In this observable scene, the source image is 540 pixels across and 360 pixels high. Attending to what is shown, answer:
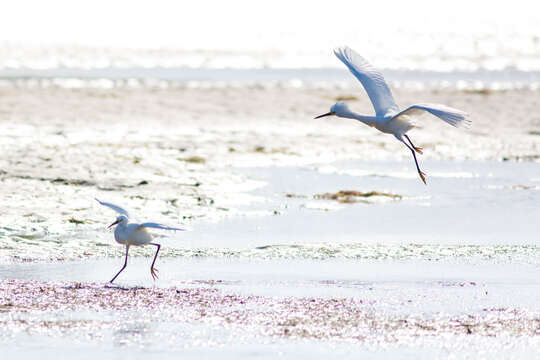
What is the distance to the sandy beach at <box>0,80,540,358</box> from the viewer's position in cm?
872

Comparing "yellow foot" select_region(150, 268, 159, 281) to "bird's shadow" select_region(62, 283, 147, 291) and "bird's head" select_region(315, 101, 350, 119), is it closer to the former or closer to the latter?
"bird's shadow" select_region(62, 283, 147, 291)

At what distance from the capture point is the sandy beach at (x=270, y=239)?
872 centimetres

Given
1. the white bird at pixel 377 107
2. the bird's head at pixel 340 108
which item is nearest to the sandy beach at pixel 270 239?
the white bird at pixel 377 107

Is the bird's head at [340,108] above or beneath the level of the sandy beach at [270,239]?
above

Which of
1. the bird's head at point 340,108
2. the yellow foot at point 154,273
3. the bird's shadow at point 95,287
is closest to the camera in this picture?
the bird's shadow at point 95,287

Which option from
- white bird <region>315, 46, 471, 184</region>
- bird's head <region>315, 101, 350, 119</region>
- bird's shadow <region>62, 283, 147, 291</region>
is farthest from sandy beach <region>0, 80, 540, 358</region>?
bird's head <region>315, 101, 350, 119</region>

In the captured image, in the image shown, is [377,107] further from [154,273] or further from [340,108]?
[154,273]

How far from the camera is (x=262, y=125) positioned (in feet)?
86.8

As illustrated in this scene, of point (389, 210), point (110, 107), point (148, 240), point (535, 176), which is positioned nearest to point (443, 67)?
point (110, 107)

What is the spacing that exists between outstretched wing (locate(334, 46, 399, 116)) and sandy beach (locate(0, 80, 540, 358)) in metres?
1.68

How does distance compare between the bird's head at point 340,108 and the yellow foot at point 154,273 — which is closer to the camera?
the yellow foot at point 154,273

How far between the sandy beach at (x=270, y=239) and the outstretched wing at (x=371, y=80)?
168 centimetres

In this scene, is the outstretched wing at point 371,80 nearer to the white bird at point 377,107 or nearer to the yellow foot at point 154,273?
the white bird at point 377,107

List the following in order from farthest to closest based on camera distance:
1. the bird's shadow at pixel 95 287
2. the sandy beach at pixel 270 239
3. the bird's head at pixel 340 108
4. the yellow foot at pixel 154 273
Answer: the bird's head at pixel 340 108 < the yellow foot at pixel 154 273 < the bird's shadow at pixel 95 287 < the sandy beach at pixel 270 239
